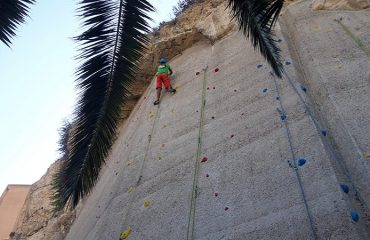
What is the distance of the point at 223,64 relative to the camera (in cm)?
744

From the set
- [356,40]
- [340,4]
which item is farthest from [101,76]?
[340,4]

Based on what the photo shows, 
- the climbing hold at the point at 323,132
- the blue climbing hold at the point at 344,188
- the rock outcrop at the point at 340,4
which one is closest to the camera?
the blue climbing hold at the point at 344,188

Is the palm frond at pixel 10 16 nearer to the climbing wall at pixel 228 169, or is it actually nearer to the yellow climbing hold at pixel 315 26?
the climbing wall at pixel 228 169

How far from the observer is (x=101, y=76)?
3518 mm

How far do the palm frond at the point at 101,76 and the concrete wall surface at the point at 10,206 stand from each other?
10.3 m

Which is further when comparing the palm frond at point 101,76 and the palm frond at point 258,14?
the palm frond at point 101,76

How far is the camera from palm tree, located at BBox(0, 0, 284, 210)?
3336mm

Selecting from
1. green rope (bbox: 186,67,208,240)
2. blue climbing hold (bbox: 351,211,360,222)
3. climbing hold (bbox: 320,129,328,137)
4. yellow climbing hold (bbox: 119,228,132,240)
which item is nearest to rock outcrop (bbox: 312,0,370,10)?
green rope (bbox: 186,67,208,240)

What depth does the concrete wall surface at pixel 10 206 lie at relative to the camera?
1298 centimetres

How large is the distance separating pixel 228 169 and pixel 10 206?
11183 mm

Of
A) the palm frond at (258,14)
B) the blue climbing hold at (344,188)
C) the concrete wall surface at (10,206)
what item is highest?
the palm frond at (258,14)

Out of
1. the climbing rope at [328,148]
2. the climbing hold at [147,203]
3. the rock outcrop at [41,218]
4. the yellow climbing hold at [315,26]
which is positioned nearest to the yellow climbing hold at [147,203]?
the climbing hold at [147,203]

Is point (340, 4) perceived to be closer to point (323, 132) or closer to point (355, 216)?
point (323, 132)

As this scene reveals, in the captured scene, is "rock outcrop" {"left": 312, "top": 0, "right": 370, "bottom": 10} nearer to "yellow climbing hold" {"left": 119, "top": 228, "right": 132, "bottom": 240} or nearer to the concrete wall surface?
"yellow climbing hold" {"left": 119, "top": 228, "right": 132, "bottom": 240}
